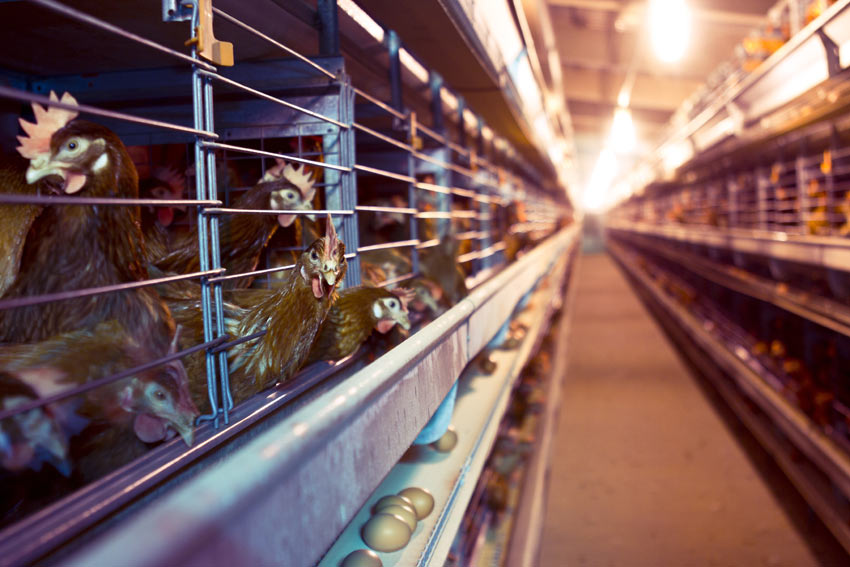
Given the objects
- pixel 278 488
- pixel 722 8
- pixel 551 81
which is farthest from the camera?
pixel 722 8

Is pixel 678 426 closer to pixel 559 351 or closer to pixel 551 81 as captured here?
pixel 559 351

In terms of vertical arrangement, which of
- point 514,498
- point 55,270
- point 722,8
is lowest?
point 514,498

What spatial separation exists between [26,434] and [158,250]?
46cm

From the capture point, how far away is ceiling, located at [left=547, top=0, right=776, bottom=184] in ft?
21.1

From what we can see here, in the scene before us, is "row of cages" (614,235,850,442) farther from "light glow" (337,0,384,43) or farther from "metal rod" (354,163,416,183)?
"light glow" (337,0,384,43)

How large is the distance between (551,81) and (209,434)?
4.84 meters

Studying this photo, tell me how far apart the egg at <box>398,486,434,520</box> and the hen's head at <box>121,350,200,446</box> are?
1.60 ft

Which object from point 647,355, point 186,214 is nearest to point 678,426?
point 647,355

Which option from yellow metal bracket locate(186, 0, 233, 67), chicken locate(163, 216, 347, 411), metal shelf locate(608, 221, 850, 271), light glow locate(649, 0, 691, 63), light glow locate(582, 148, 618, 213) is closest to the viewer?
yellow metal bracket locate(186, 0, 233, 67)

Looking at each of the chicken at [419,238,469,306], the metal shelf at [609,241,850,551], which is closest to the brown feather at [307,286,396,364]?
the chicken at [419,238,469,306]

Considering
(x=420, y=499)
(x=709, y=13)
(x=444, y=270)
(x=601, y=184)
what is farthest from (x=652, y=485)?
(x=601, y=184)

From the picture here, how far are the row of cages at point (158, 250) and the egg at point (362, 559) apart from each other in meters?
0.24

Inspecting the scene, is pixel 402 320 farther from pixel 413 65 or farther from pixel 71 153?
pixel 413 65

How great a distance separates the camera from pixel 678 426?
354 cm
